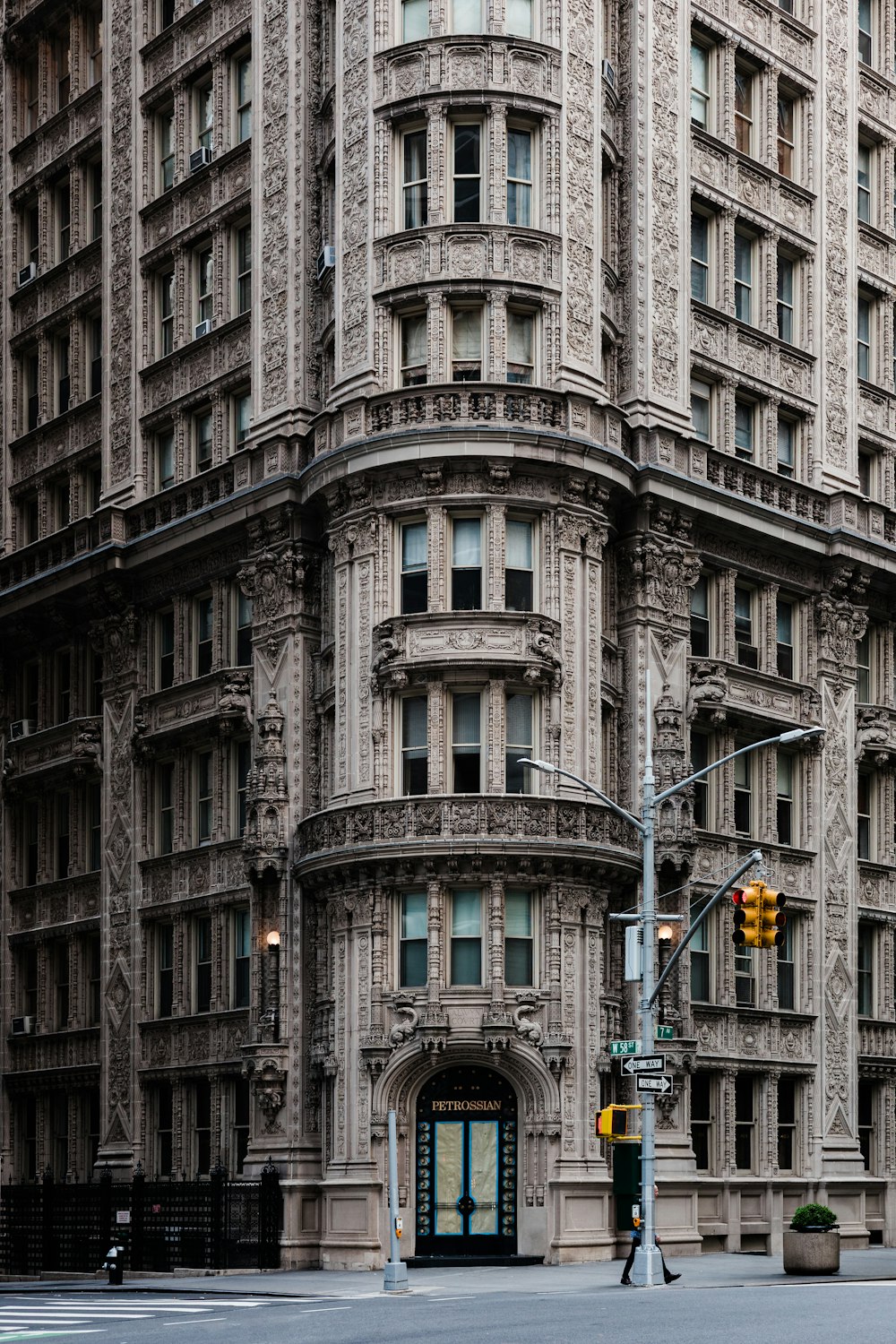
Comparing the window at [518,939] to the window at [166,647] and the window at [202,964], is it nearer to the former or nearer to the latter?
the window at [202,964]

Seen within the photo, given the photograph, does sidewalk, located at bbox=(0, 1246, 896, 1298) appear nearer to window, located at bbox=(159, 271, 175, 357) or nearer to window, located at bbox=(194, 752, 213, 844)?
window, located at bbox=(194, 752, 213, 844)

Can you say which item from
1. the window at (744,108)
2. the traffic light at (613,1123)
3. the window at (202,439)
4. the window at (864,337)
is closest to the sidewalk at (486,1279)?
the traffic light at (613,1123)

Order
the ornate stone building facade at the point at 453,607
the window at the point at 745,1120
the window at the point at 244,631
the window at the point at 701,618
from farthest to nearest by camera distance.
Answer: the window at the point at 244,631, the window at the point at 701,618, the window at the point at 745,1120, the ornate stone building facade at the point at 453,607

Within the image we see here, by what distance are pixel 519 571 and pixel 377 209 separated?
29.1 ft

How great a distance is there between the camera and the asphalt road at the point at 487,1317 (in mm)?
24922

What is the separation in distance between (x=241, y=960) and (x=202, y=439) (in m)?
13.7

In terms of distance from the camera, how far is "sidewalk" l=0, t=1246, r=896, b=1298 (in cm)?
3681

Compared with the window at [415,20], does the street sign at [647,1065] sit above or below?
below

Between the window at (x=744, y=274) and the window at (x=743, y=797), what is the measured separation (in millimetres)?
11309

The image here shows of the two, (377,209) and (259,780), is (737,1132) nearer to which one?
(259,780)

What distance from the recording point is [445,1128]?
1724 inches

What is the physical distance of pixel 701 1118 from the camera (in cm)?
4838

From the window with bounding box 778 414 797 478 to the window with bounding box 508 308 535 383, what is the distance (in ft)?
31.7

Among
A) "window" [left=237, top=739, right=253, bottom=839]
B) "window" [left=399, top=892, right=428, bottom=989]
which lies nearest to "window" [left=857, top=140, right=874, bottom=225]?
"window" [left=237, top=739, right=253, bottom=839]
